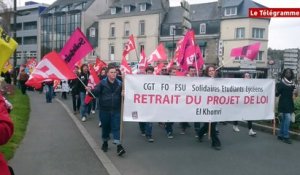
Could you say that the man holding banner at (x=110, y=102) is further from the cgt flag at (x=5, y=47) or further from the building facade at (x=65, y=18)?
the building facade at (x=65, y=18)

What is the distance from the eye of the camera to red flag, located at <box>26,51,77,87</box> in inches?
346

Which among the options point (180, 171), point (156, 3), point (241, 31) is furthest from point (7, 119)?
point (156, 3)

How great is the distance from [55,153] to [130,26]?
53114mm

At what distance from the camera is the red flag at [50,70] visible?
878 cm

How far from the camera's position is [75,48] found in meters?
10.0

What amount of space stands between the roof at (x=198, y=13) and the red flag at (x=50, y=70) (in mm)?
45415

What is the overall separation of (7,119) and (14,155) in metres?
5.11

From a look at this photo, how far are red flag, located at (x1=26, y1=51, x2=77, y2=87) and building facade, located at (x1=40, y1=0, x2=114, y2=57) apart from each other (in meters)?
59.9

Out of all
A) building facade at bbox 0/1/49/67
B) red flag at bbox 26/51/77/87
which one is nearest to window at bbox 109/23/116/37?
building facade at bbox 0/1/49/67

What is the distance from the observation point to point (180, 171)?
6453 mm

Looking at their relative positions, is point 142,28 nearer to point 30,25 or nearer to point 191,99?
point 30,25

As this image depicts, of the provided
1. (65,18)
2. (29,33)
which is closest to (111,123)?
(65,18)

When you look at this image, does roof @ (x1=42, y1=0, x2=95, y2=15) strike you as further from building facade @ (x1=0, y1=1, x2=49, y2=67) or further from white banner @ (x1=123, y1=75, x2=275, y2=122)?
white banner @ (x1=123, y1=75, x2=275, y2=122)

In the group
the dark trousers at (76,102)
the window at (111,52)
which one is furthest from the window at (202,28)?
the dark trousers at (76,102)
